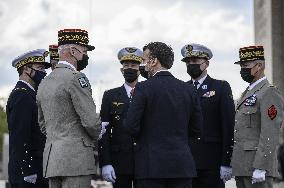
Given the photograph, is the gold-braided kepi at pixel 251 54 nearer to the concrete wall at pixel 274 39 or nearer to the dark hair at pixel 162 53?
the dark hair at pixel 162 53

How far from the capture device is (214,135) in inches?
279

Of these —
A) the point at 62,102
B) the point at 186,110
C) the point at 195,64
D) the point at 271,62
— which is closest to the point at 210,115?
the point at 195,64

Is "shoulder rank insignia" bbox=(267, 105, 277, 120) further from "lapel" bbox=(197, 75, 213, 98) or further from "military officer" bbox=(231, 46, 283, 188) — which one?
"lapel" bbox=(197, 75, 213, 98)

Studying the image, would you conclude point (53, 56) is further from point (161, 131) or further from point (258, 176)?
point (258, 176)

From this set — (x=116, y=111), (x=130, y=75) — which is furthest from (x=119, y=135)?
(x=130, y=75)

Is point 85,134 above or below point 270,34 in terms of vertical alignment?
below

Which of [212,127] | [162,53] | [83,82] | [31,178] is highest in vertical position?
[162,53]

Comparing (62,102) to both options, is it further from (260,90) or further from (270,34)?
(270,34)

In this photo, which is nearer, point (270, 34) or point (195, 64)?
point (195, 64)

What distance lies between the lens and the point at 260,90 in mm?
6676

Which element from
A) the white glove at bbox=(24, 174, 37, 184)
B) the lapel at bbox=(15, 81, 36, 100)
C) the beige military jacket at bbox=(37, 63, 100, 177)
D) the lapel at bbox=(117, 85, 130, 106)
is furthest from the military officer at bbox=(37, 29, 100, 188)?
the lapel at bbox=(117, 85, 130, 106)

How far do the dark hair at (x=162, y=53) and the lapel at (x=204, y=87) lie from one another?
4.12 feet

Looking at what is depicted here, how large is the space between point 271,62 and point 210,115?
8.86 m

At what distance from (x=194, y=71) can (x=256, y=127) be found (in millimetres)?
893
